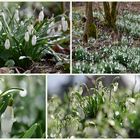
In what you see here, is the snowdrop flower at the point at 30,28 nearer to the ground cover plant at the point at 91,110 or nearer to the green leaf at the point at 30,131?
the ground cover plant at the point at 91,110

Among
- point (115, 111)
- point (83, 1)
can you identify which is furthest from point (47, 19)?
point (115, 111)

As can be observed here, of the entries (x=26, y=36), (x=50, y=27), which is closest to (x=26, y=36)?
(x=26, y=36)

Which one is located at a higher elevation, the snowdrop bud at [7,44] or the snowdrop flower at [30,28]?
the snowdrop flower at [30,28]

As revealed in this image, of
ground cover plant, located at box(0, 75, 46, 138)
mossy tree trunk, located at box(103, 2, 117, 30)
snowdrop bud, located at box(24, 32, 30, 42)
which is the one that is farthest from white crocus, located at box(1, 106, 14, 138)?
mossy tree trunk, located at box(103, 2, 117, 30)

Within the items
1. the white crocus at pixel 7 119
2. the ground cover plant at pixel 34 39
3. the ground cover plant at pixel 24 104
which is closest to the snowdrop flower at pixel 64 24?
the ground cover plant at pixel 34 39

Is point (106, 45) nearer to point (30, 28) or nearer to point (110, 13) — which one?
point (110, 13)
